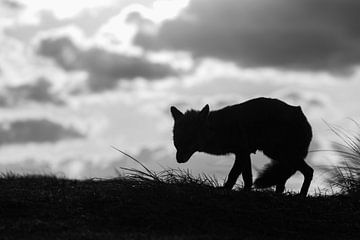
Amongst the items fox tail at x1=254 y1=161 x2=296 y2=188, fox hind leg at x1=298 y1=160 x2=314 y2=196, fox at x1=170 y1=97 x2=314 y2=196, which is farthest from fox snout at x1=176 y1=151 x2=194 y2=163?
fox hind leg at x1=298 y1=160 x2=314 y2=196

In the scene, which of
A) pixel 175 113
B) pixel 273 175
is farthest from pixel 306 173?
pixel 175 113

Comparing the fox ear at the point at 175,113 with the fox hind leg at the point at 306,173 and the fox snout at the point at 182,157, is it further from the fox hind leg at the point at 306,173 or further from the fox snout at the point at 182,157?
the fox hind leg at the point at 306,173

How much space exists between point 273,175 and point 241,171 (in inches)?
18.1

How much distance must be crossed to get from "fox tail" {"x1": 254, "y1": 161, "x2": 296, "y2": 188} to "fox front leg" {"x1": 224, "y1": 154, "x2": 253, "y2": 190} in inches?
5.5

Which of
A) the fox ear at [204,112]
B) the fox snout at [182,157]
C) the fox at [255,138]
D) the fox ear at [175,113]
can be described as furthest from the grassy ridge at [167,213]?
the fox ear at [175,113]

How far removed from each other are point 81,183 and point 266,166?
263 cm

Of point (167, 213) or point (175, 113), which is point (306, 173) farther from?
point (167, 213)

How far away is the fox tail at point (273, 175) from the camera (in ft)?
29.2

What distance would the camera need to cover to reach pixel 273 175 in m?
8.98

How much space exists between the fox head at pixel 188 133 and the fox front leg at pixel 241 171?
0.61 metres

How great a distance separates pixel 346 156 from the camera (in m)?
9.34

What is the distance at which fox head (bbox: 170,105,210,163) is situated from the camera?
9.02 m

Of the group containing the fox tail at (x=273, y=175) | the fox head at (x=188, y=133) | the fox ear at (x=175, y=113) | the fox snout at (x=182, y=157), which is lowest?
the fox tail at (x=273, y=175)

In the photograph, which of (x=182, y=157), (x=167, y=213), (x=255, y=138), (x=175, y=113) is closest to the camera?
(x=167, y=213)
